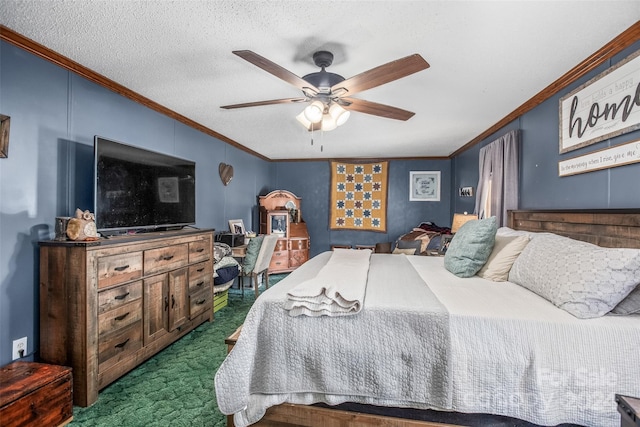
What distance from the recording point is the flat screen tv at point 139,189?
216cm

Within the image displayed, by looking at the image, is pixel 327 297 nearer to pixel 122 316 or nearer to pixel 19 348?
pixel 122 316

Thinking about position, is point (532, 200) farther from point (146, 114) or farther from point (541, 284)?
point (146, 114)

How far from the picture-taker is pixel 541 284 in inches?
64.0

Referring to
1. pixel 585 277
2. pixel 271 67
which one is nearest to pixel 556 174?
pixel 585 277

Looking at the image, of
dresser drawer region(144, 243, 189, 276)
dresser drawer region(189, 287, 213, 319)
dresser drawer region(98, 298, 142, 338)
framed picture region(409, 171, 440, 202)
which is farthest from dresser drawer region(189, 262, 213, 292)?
framed picture region(409, 171, 440, 202)

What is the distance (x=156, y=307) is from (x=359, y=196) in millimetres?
4452

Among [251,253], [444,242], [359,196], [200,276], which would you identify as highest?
[359,196]

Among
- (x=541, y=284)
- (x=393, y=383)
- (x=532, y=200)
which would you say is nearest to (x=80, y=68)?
(x=393, y=383)

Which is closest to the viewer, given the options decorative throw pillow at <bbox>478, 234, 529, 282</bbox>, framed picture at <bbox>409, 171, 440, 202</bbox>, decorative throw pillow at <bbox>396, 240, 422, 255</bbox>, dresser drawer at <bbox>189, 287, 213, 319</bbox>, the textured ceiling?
the textured ceiling

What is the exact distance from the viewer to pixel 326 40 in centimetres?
181

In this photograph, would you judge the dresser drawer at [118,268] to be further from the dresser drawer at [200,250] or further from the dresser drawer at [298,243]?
the dresser drawer at [298,243]

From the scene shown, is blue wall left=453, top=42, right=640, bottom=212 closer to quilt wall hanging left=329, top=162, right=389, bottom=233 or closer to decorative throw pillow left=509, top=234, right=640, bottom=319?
decorative throw pillow left=509, top=234, right=640, bottom=319

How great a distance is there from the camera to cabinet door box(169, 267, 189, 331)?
101 inches

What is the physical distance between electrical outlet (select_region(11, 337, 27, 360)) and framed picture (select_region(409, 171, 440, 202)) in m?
5.59
